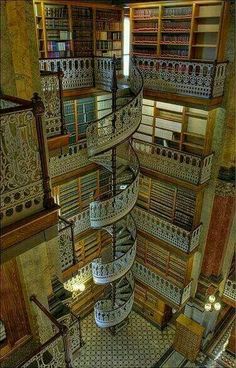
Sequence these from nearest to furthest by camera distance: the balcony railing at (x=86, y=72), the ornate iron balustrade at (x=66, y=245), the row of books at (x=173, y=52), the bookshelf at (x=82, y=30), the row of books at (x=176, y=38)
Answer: the ornate iron balustrade at (x=66, y=245)
the balcony railing at (x=86, y=72)
the row of books at (x=176, y=38)
the row of books at (x=173, y=52)
the bookshelf at (x=82, y=30)

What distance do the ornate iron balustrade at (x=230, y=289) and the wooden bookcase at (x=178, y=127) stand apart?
11.4 feet

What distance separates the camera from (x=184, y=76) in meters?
6.56

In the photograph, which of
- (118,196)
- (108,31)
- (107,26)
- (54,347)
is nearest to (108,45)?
(108,31)

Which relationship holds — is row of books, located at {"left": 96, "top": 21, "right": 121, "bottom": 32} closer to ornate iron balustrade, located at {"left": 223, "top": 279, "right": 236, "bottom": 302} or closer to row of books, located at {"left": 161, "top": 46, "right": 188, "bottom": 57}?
row of books, located at {"left": 161, "top": 46, "right": 188, "bottom": 57}

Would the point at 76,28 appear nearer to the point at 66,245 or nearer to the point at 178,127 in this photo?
the point at 178,127

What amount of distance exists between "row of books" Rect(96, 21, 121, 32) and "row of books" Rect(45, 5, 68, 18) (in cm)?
109

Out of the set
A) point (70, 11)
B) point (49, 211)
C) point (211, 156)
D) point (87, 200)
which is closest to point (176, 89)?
point (211, 156)

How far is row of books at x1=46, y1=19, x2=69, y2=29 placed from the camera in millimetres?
7293

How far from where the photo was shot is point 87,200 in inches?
350

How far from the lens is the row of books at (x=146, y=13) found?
7740 mm

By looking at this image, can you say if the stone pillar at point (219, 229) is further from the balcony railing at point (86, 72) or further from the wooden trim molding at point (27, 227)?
the wooden trim molding at point (27, 227)

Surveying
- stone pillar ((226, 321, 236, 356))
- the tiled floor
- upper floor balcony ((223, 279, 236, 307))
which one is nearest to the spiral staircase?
the tiled floor

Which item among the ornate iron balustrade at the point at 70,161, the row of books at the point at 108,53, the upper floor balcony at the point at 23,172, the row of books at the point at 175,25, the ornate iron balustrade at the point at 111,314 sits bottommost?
the ornate iron balustrade at the point at 111,314

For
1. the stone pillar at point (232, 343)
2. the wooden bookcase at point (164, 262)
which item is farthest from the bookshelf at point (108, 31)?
the stone pillar at point (232, 343)
